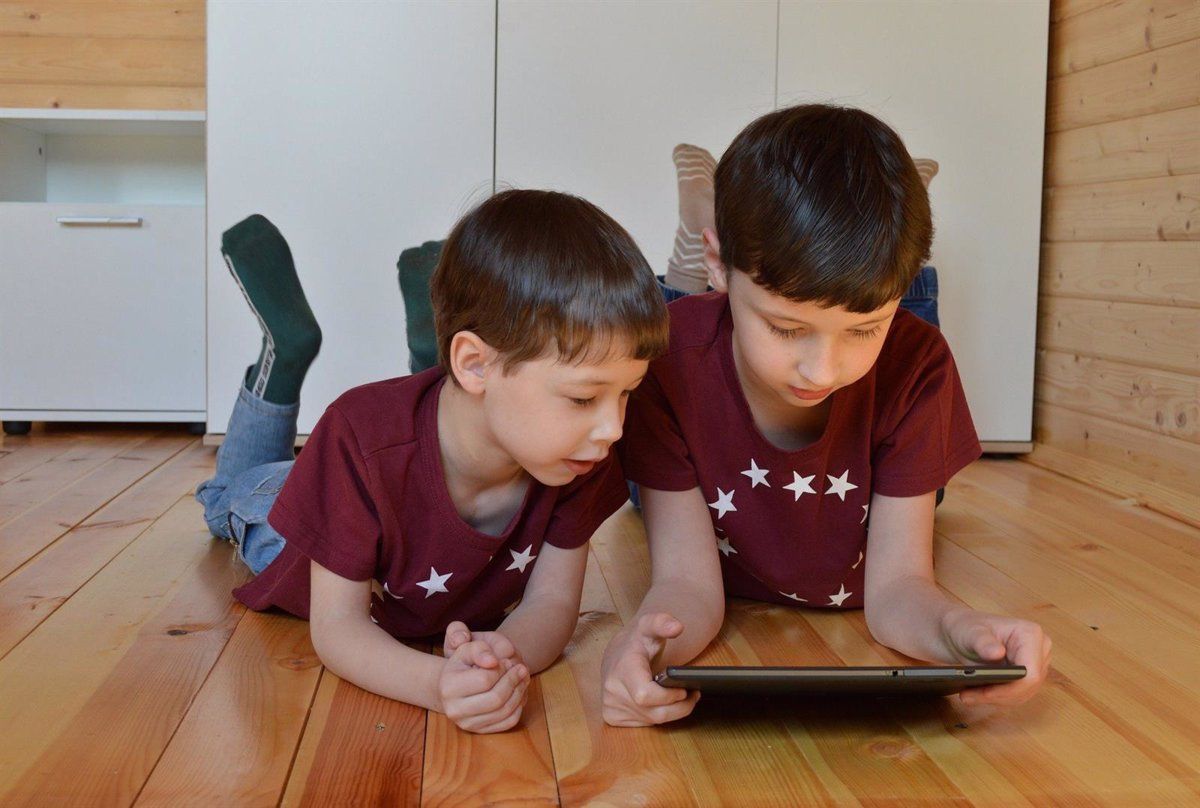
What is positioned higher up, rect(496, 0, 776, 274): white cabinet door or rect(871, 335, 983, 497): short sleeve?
rect(496, 0, 776, 274): white cabinet door

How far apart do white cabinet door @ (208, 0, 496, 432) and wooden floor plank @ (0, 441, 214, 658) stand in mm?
345

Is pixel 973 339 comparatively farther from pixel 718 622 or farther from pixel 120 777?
pixel 120 777

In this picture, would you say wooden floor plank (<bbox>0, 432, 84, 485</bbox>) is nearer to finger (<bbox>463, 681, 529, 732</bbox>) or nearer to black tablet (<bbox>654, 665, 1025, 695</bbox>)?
finger (<bbox>463, 681, 529, 732</bbox>)

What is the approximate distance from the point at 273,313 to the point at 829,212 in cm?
84

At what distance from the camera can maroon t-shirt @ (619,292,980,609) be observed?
112 cm

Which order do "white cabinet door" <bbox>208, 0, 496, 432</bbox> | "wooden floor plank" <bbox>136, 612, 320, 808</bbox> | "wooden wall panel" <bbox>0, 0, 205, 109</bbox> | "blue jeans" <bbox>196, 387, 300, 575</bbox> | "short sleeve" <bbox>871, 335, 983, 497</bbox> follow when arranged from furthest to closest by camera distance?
"wooden wall panel" <bbox>0, 0, 205, 109</bbox>
"white cabinet door" <bbox>208, 0, 496, 432</bbox>
"blue jeans" <bbox>196, 387, 300, 575</bbox>
"short sleeve" <bbox>871, 335, 983, 497</bbox>
"wooden floor plank" <bbox>136, 612, 320, 808</bbox>

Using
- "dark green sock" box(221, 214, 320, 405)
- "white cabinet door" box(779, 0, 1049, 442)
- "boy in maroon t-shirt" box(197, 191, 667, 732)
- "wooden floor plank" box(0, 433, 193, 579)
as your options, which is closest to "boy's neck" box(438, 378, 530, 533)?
"boy in maroon t-shirt" box(197, 191, 667, 732)

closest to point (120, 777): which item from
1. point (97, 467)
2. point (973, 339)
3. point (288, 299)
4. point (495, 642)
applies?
point (495, 642)

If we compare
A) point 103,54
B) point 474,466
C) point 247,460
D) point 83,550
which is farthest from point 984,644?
point 103,54

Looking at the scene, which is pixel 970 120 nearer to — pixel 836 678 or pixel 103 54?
pixel 836 678

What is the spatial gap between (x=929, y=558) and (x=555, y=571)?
1.18 feet

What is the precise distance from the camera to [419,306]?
1.65 m

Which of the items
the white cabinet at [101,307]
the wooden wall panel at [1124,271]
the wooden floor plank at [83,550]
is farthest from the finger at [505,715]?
the white cabinet at [101,307]

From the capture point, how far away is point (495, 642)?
0.90 metres
